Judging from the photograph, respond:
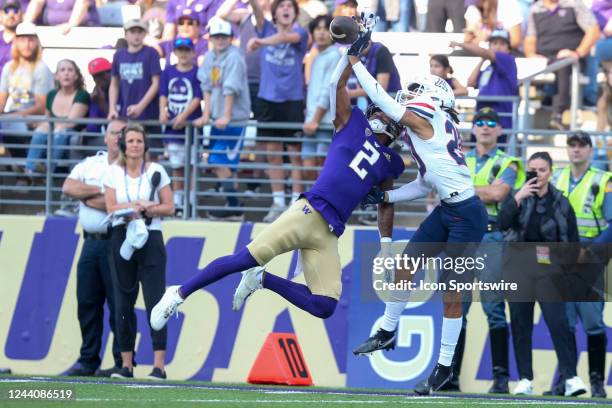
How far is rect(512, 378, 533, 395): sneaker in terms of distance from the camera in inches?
469

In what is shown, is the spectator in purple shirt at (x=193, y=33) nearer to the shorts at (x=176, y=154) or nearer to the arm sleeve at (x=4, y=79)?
the shorts at (x=176, y=154)

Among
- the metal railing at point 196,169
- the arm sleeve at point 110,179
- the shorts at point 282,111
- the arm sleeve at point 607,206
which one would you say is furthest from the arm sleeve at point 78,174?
the arm sleeve at point 607,206

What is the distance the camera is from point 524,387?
11.9 m

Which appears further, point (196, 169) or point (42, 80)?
point (42, 80)

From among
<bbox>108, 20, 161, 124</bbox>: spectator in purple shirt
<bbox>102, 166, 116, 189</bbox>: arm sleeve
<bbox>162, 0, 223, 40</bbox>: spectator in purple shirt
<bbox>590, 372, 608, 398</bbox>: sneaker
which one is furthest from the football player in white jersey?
<bbox>162, 0, 223, 40</bbox>: spectator in purple shirt

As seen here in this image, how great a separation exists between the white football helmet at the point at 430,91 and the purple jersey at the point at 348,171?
0.35 m

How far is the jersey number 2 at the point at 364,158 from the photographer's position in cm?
995

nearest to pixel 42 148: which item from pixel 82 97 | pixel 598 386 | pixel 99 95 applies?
pixel 82 97

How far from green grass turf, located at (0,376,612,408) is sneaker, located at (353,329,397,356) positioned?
351 millimetres

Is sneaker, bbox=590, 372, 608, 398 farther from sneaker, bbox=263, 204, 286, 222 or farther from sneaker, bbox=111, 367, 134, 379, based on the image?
sneaker, bbox=111, 367, 134, 379

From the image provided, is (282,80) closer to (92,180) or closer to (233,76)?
(233,76)

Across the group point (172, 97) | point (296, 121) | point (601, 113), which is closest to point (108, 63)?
point (172, 97)

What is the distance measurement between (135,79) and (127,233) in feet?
9.58

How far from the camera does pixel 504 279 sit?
1202cm
